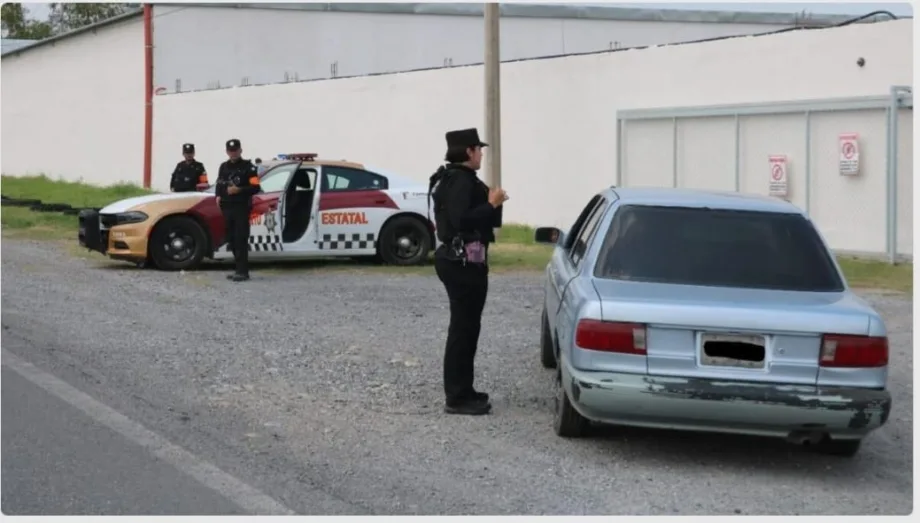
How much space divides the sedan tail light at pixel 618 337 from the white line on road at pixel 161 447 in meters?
1.80

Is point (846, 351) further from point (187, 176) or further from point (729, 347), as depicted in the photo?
point (187, 176)

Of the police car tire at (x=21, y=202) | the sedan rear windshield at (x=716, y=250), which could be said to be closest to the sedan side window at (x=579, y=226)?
the sedan rear windshield at (x=716, y=250)

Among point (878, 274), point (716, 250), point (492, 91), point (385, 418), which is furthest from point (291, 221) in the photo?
point (716, 250)

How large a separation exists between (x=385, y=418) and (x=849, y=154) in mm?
11198

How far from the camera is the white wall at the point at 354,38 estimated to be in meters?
36.9

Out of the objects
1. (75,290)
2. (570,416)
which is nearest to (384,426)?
(570,416)

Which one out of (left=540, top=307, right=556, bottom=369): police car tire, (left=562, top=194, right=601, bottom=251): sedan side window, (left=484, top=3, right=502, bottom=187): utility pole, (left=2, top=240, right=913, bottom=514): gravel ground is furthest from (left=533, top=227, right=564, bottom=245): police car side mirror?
(left=484, top=3, right=502, bottom=187): utility pole

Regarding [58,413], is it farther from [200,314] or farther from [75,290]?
[75,290]

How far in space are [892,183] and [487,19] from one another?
21.3 ft

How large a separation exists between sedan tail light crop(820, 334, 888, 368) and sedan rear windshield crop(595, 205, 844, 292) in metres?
0.63

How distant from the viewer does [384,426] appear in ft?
24.9

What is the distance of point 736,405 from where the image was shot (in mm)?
6406

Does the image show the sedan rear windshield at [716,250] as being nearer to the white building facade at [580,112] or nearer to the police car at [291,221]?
the police car at [291,221]

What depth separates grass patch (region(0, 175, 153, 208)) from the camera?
30703mm
